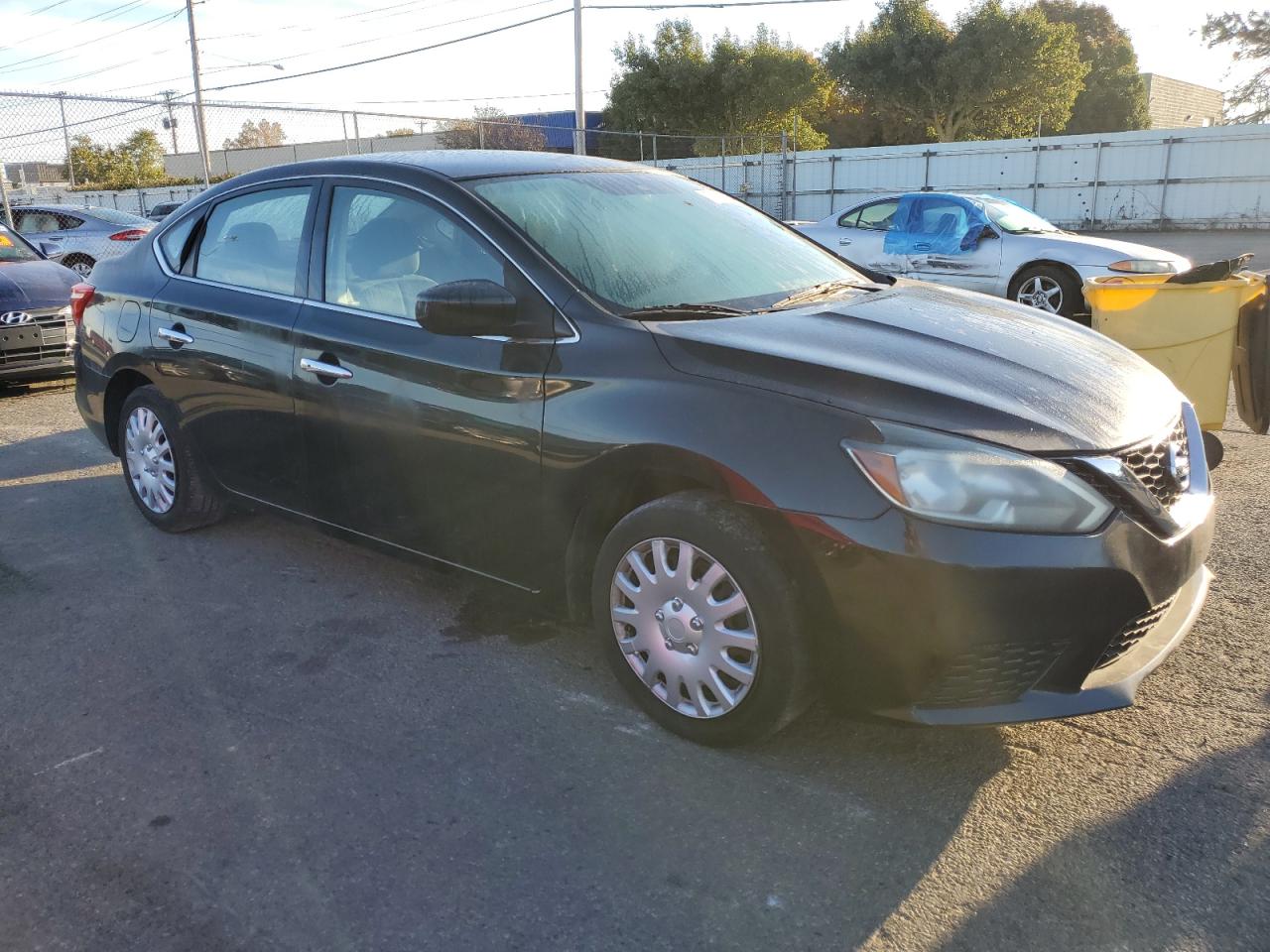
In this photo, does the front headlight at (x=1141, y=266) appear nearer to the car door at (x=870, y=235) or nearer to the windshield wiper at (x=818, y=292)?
the car door at (x=870, y=235)

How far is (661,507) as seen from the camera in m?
2.85

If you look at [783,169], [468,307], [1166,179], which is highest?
[783,169]

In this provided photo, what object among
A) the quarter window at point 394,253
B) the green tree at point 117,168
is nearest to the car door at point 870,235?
the quarter window at point 394,253

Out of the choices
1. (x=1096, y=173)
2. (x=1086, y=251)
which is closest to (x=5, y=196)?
(x=1086, y=251)

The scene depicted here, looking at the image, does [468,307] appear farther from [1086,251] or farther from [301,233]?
[1086,251]

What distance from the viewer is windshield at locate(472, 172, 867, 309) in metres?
3.31

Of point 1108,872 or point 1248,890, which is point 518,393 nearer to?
point 1108,872

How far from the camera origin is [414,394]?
340 cm

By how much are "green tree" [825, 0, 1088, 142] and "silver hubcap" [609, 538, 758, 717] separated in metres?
45.5

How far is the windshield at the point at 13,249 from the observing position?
9.02 meters

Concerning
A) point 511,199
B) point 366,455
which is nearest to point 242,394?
point 366,455

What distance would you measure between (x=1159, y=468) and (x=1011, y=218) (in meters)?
9.42

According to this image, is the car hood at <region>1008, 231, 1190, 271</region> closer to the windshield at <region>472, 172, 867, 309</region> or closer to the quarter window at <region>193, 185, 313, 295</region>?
the windshield at <region>472, 172, 867, 309</region>

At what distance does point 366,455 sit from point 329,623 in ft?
2.27
